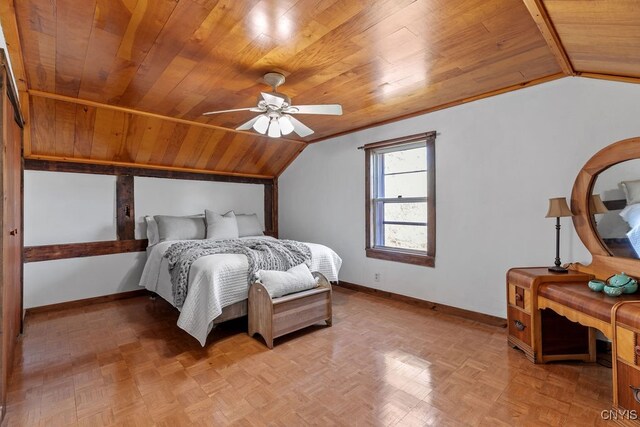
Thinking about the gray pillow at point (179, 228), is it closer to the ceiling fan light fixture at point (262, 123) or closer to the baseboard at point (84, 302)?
the baseboard at point (84, 302)

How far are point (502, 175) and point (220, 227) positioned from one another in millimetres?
3352

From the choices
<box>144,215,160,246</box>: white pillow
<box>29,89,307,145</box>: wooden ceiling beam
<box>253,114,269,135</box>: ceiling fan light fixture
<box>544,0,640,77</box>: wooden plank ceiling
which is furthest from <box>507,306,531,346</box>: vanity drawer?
<box>144,215,160,246</box>: white pillow

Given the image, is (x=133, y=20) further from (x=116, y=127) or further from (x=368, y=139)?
(x=368, y=139)

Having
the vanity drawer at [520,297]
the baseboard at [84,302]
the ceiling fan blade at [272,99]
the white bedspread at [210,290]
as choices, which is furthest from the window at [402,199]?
the baseboard at [84,302]

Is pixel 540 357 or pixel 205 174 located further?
pixel 205 174

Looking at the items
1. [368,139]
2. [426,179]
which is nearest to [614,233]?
[426,179]

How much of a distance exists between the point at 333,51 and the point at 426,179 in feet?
6.28

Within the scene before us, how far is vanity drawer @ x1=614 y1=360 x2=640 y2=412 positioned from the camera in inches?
59.0

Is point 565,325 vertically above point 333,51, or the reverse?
point 333,51

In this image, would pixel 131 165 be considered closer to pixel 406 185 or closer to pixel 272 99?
pixel 272 99

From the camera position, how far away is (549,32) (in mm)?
1714

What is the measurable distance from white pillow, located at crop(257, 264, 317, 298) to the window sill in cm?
121

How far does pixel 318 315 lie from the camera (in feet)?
9.01

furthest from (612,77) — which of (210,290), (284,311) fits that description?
(210,290)
